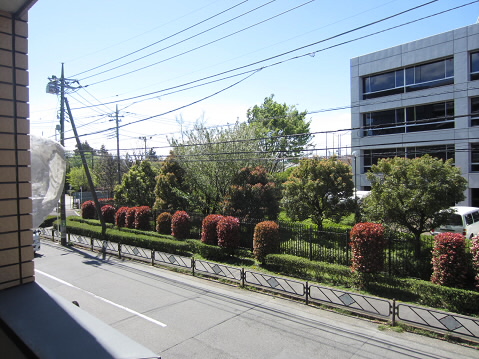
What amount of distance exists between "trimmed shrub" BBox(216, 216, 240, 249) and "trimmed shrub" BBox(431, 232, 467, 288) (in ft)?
26.5

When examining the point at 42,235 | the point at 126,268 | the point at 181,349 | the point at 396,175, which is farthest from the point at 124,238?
the point at 396,175

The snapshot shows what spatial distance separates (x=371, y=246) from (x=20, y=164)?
1041 cm

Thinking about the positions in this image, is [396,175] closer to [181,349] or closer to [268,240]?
[268,240]

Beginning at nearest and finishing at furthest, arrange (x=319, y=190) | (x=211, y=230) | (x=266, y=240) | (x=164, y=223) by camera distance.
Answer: (x=266, y=240) → (x=211, y=230) → (x=319, y=190) → (x=164, y=223)

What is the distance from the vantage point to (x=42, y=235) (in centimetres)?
2377

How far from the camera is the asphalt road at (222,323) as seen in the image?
7.48 m

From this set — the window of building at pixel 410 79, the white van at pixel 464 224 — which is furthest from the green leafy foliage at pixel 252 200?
the window of building at pixel 410 79

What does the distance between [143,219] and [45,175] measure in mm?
17175

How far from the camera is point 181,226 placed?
18109 millimetres

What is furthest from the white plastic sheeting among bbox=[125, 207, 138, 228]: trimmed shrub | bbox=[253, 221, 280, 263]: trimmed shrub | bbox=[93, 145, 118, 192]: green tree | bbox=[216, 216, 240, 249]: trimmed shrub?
bbox=[93, 145, 118, 192]: green tree

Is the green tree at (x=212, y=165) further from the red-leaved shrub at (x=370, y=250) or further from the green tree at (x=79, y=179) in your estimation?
the green tree at (x=79, y=179)

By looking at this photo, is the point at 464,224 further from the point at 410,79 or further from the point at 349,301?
the point at 410,79

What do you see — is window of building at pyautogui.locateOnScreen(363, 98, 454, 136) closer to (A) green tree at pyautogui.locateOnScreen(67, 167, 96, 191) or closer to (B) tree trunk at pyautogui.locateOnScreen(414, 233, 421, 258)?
(B) tree trunk at pyautogui.locateOnScreen(414, 233, 421, 258)

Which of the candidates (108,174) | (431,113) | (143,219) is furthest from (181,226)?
(108,174)
